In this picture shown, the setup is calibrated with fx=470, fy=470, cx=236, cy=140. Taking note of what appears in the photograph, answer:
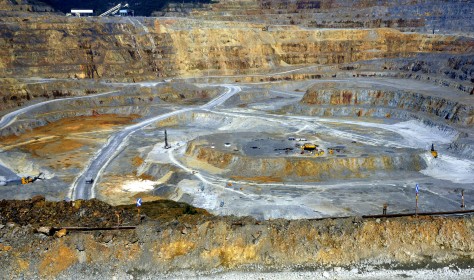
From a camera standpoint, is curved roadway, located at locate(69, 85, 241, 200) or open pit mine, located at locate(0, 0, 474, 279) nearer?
open pit mine, located at locate(0, 0, 474, 279)

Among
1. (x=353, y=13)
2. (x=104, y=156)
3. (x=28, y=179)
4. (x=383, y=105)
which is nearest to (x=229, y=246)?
(x=28, y=179)

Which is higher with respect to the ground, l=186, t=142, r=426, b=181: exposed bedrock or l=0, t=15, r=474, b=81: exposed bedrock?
l=0, t=15, r=474, b=81: exposed bedrock

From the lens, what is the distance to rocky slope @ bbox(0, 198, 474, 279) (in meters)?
23.3

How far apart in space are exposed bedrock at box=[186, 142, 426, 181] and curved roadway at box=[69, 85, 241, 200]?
13407 millimetres

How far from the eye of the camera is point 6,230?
24266 millimetres

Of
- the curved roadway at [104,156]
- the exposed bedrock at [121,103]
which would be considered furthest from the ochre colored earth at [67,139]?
the curved roadway at [104,156]

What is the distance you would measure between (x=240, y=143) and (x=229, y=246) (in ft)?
97.9

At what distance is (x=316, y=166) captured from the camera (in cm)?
4562

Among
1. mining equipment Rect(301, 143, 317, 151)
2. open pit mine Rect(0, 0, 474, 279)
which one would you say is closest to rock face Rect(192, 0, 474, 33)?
open pit mine Rect(0, 0, 474, 279)

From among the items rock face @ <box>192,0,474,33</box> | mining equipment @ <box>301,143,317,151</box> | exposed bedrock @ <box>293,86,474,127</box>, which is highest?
rock face @ <box>192,0,474,33</box>

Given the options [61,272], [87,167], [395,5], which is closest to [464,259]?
[61,272]

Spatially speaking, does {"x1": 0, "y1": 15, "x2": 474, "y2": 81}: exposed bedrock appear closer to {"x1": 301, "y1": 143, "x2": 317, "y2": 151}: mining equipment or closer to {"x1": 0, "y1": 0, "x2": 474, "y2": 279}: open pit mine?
{"x1": 0, "y1": 0, "x2": 474, "y2": 279}: open pit mine

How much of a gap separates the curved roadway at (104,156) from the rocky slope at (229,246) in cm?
1903

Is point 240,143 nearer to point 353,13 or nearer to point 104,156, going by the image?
point 104,156
